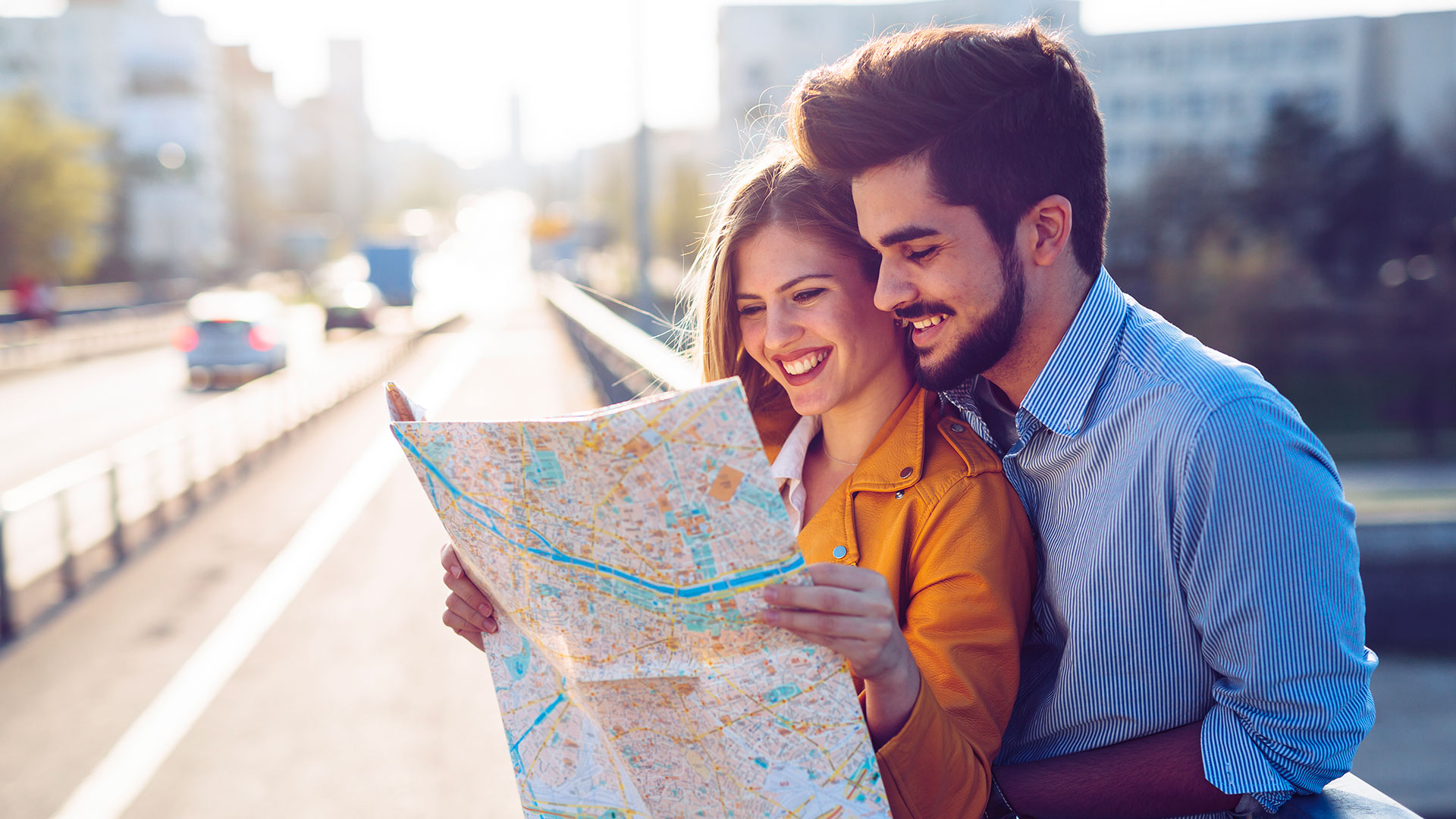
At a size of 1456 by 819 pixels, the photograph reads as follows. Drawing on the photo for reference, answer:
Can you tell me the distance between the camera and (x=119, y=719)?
19.7 ft

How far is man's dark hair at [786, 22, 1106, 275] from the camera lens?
6.40ft

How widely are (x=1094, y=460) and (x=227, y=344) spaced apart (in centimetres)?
2249

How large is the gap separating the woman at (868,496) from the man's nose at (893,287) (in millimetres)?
191

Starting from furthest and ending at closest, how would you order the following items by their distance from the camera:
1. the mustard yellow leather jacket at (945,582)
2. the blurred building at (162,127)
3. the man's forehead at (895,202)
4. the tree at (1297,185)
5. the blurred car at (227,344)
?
the blurred building at (162,127), the tree at (1297,185), the blurred car at (227,344), the man's forehead at (895,202), the mustard yellow leather jacket at (945,582)

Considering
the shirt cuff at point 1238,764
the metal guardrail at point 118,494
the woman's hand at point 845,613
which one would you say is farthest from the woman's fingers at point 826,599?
the metal guardrail at point 118,494

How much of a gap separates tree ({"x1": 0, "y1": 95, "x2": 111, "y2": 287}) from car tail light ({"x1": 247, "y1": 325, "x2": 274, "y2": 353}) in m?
27.1

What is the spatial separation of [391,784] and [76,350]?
2819cm

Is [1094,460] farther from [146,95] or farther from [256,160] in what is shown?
[256,160]

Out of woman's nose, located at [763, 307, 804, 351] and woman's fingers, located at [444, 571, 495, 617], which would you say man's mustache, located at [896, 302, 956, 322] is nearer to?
woman's nose, located at [763, 307, 804, 351]

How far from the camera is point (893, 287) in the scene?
2.04 meters

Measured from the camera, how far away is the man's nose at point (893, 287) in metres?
2.03

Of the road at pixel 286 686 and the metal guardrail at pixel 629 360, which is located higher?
the metal guardrail at pixel 629 360

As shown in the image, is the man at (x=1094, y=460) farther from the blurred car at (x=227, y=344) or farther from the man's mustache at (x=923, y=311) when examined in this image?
the blurred car at (x=227, y=344)

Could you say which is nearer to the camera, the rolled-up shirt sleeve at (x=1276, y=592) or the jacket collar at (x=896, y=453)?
the rolled-up shirt sleeve at (x=1276, y=592)
